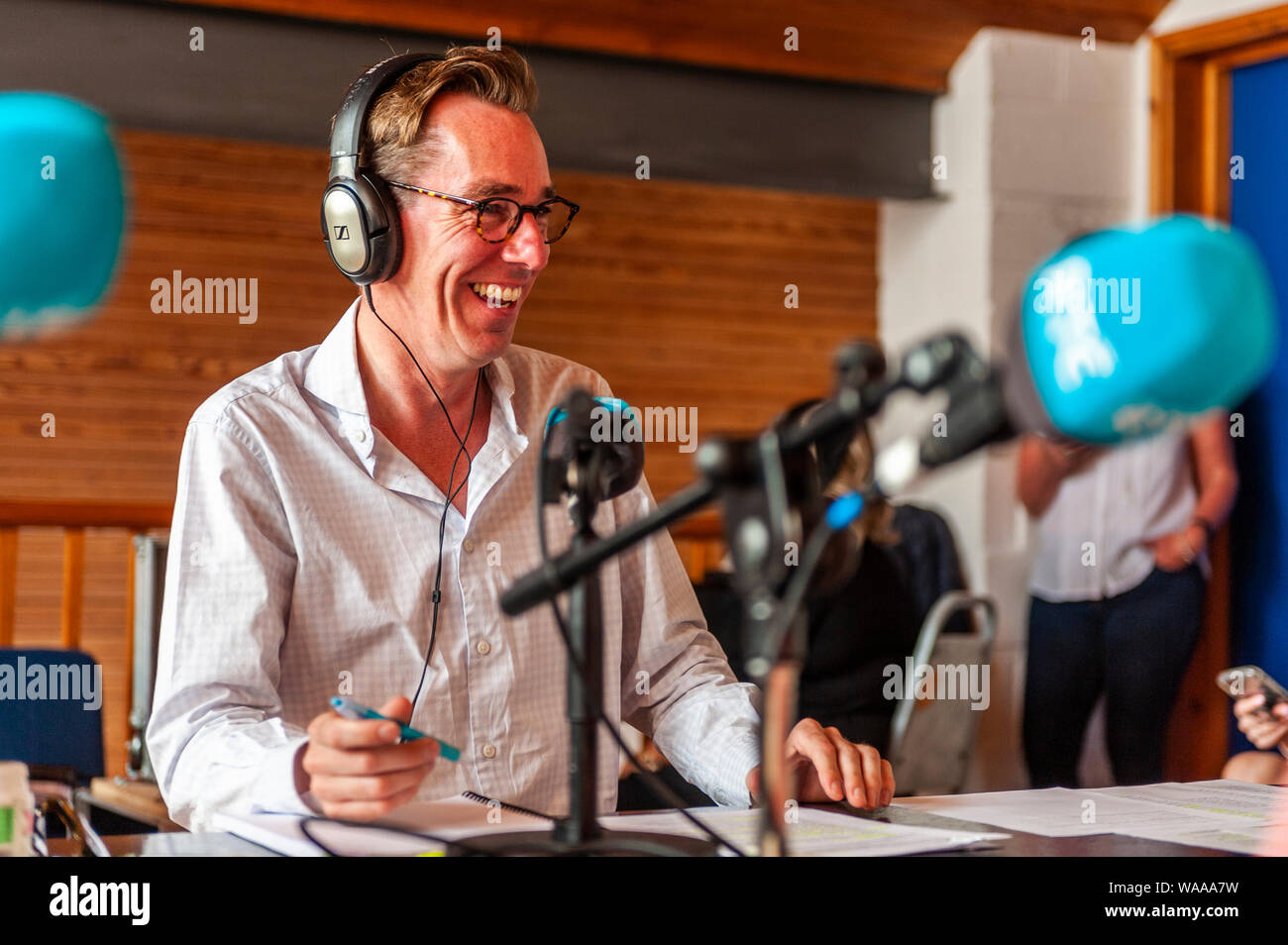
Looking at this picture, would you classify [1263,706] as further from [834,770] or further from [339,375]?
[339,375]

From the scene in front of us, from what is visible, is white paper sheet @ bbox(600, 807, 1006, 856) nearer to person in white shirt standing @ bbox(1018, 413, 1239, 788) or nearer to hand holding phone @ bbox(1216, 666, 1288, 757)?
hand holding phone @ bbox(1216, 666, 1288, 757)

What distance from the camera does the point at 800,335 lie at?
4527 millimetres

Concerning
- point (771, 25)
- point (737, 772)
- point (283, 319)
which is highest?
point (771, 25)

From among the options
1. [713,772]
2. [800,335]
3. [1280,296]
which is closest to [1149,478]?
[1280,296]

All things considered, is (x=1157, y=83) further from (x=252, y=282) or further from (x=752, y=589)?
(x=752, y=589)

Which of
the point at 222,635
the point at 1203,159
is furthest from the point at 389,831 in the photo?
the point at 1203,159

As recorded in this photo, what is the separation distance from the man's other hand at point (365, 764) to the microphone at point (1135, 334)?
45 cm

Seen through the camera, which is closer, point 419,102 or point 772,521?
point 772,521

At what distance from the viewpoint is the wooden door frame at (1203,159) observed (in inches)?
137

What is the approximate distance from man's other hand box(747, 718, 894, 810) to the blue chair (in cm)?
89

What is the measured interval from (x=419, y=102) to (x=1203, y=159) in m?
2.95

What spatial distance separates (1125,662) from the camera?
3.15 metres

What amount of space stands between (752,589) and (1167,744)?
10.2 ft

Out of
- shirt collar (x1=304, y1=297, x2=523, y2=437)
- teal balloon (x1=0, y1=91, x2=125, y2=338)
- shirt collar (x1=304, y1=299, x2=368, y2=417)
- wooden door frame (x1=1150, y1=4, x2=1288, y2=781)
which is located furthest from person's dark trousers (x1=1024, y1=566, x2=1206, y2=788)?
teal balloon (x1=0, y1=91, x2=125, y2=338)
